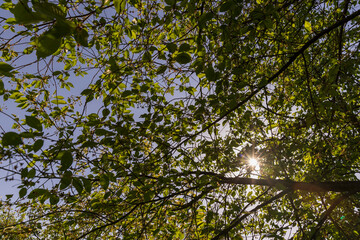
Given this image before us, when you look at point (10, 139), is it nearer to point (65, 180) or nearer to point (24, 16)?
point (65, 180)

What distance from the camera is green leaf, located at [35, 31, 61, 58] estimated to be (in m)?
0.92

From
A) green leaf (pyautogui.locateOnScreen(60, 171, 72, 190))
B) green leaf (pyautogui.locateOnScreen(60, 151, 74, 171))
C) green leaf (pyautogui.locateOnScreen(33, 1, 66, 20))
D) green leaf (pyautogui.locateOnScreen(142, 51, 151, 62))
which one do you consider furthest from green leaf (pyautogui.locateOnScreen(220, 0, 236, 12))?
green leaf (pyautogui.locateOnScreen(60, 171, 72, 190))

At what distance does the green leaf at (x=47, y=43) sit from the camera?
92cm

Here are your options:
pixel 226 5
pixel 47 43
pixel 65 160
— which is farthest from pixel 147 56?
pixel 47 43

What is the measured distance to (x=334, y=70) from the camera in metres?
2.18

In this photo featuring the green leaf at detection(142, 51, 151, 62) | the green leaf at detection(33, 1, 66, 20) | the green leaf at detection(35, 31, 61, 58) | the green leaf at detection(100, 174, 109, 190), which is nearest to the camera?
the green leaf at detection(33, 1, 66, 20)

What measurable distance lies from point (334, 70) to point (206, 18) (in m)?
1.42

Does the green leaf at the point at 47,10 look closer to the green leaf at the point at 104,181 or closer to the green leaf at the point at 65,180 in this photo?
the green leaf at the point at 65,180

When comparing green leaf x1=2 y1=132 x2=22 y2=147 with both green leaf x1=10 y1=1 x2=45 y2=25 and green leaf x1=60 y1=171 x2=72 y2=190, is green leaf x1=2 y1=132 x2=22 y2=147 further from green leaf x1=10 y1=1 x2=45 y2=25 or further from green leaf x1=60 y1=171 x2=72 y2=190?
green leaf x1=10 y1=1 x2=45 y2=25

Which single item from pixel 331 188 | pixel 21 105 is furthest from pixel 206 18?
pixel 331 188

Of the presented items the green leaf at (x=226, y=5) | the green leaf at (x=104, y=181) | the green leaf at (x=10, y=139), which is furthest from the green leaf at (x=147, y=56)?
the green leaf at (x=10, y=139)

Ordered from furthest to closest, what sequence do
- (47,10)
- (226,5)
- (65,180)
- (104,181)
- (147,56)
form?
(147,56)
(104,181)
(226,5)
(65,180)
(47,10)

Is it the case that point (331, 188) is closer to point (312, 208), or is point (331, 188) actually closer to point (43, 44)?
point (312, 208)

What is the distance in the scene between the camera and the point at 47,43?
0.93m
